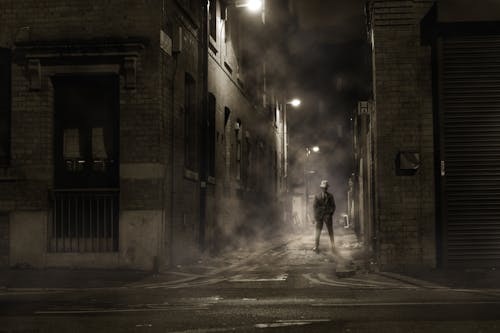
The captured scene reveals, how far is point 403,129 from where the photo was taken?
43.5ft

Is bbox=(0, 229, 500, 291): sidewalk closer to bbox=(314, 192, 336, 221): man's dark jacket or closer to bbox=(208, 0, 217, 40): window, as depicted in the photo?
bbox=(314, 192, 336, 221): man's dark jacket

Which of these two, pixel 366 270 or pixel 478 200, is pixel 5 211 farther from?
pixel 478 200

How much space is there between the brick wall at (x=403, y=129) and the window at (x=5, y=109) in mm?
7311

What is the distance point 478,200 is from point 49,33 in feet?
29.1

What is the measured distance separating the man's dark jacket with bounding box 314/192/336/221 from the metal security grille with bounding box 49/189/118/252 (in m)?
6.50

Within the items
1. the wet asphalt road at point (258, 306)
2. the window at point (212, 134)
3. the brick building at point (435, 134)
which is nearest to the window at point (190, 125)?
the window at point (212, 134)

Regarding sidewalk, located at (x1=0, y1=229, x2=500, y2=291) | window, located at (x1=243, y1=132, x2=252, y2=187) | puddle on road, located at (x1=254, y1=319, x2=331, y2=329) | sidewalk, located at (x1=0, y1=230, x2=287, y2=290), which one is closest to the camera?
puddle on road, located at (x1=254, y1=319, x2=331, y2=329)

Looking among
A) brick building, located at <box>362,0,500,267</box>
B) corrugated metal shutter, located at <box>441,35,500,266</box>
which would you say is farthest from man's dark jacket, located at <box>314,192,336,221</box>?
corrugated metal shutter, located at <box>441,35,500,266</box>

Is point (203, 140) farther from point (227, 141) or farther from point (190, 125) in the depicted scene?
point (227, 141)

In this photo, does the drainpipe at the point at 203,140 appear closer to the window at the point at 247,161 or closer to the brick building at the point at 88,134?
the brick building at the point at 88,134

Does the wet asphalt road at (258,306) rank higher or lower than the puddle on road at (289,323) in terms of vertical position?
lower

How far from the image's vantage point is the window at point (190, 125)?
53.4 ft

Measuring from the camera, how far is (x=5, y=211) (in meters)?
13.6

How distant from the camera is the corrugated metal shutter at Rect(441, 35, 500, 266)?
13000mm
